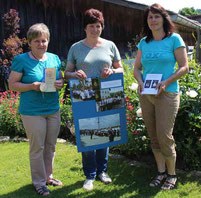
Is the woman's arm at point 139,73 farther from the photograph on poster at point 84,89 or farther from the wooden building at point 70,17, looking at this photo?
the wooden building at point 70,17

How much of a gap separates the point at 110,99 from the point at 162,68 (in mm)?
689

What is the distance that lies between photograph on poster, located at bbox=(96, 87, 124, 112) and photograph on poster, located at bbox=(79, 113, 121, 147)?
0.35ft

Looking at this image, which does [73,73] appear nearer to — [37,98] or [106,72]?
[106,72]

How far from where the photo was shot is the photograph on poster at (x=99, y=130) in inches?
120

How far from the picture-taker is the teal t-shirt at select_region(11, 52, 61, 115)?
279cm

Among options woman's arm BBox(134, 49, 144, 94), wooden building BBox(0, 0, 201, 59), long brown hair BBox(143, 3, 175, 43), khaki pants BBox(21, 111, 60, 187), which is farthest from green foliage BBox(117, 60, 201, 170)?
wooden building BBox(0, 0, 201, 59)

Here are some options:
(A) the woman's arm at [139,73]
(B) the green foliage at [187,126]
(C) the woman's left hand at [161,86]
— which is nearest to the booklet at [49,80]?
(A) the woman's arm at [139,73]

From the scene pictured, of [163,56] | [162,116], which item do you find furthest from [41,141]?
[163,56]

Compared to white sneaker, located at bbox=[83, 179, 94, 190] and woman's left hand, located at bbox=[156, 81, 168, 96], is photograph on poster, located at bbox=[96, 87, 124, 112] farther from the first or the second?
white sneaker, located at bbox=[83, 179, 94, 190]

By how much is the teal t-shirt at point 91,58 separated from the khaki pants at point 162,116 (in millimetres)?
564

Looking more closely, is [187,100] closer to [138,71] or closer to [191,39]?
[138,71]

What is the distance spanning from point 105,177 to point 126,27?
697 cm

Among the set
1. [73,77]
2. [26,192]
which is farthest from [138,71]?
[26,192]

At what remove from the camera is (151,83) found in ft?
9.12
